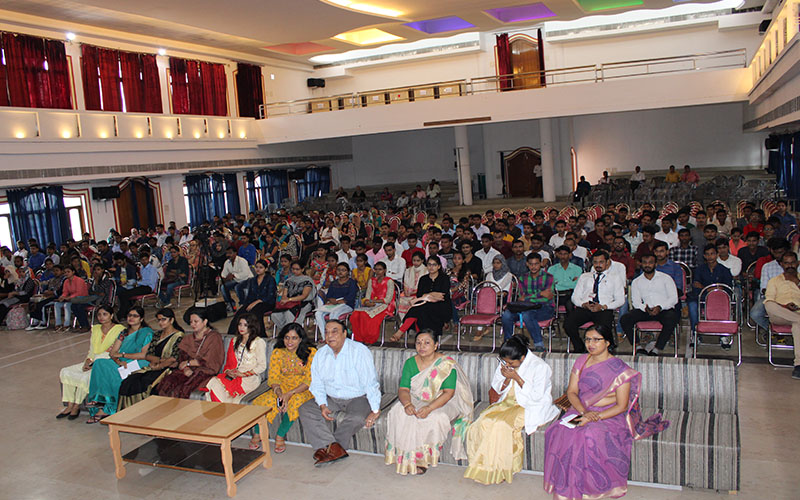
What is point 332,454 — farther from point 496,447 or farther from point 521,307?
point 521,307

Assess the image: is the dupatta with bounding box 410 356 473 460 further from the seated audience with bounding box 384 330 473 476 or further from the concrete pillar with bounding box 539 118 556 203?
the concrete pillar with bounding box 539 118 556 203

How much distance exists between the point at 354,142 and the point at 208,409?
24136 mm

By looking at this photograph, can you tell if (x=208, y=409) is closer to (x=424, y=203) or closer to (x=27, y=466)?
(x=27, y=466)

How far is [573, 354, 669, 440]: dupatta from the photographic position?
173 inches

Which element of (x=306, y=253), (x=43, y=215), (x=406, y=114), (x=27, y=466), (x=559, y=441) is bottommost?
(x=27, y=466)

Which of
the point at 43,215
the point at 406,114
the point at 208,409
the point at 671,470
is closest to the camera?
the point at 671,470

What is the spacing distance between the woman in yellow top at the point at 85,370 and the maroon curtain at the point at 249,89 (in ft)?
53.9

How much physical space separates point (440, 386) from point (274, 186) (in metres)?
20.3

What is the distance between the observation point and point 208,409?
5.41 metres

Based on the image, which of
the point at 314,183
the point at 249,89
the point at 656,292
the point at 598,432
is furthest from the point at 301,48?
the point at 598,432

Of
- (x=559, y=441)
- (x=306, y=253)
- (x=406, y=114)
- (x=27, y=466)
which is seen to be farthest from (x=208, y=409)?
(x=406, y=114)

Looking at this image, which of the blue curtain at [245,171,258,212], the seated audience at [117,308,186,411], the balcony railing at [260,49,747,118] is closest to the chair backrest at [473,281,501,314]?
the seated audience at [117,308,186,411]

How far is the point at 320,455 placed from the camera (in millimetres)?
5145

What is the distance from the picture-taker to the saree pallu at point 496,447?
4570 millimetres
